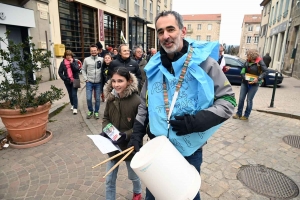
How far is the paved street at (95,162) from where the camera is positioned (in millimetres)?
2740

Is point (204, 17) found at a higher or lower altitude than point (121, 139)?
higher

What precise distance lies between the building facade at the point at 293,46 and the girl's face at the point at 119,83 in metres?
16.0

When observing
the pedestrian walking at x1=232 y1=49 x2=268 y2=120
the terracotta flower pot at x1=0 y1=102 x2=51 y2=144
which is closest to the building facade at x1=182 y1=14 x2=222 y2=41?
the pedestrian walking at x1=232 y1=49 x2=268 y2=120

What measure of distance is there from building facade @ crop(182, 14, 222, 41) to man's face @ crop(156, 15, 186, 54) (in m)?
64.2

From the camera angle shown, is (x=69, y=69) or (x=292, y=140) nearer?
(x=292, y=140)

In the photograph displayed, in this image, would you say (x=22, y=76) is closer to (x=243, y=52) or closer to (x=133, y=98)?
(x=133, y=98)

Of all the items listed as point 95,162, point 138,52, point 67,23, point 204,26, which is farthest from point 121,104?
point 204,26

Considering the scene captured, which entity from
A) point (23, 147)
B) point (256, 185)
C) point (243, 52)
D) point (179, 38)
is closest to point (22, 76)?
point (23, 147)

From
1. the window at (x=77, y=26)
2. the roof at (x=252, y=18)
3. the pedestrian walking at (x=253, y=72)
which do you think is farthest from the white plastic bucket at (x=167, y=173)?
the roof at (x=252, y=18)

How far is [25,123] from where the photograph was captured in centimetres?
384

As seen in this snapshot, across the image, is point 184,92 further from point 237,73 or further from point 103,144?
point 237,73

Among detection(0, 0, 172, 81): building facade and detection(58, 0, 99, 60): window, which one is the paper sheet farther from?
detection(58, 0, 99, 60): window

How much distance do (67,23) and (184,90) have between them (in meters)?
12.3

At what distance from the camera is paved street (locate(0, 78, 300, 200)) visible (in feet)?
8.99
